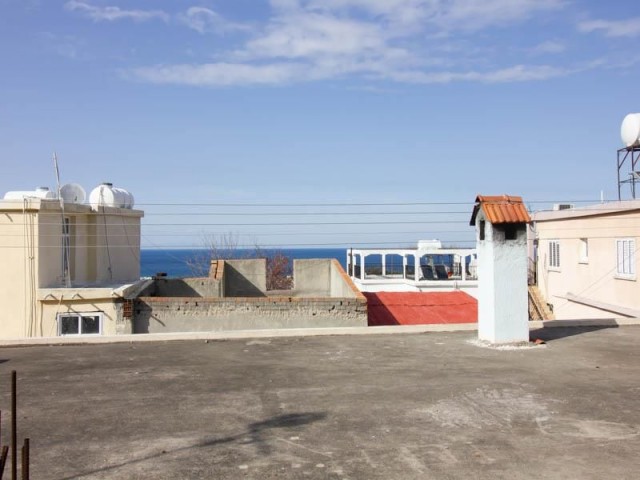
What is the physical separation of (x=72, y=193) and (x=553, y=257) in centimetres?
1807

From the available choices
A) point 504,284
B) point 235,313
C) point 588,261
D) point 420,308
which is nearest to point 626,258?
point 588,261

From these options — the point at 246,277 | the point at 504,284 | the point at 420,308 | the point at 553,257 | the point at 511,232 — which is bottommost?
the point at 420,308

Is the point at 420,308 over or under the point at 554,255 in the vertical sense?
under

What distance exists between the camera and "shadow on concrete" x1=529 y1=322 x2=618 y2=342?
12.1 m

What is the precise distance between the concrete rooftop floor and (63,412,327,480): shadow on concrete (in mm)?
22

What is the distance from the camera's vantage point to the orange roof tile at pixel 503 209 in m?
10.7

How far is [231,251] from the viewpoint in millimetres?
69875

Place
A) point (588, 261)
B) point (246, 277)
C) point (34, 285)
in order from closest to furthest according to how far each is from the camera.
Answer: point (34, 285) < point (588, 261) < point (246, 277)

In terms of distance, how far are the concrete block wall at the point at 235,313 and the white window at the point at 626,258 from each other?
867 centimetres

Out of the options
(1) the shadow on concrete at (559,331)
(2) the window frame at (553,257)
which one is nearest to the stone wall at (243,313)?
(1) the shadow on concrete at (559,331)

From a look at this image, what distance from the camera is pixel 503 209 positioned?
1083 cm

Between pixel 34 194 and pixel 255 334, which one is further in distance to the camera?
pixel 34 194

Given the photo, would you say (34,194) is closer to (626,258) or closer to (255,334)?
(255,334)

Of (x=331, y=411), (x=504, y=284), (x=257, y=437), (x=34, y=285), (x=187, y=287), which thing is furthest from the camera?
(x=187, y=287)
